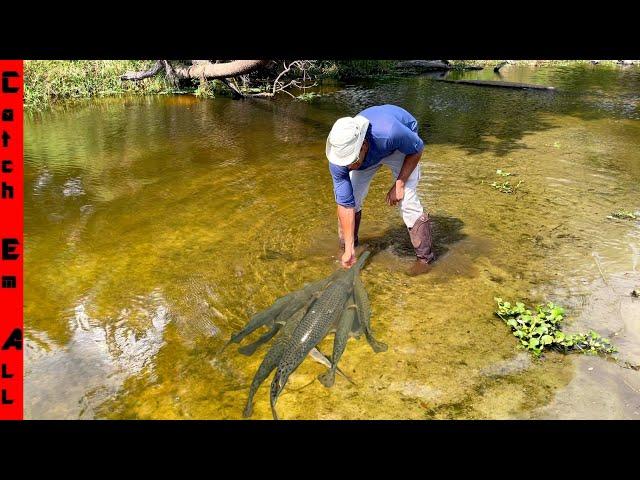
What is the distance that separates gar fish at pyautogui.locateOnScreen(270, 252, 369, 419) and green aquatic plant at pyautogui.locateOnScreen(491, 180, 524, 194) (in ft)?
14.1

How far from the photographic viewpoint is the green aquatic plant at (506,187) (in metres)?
7.69

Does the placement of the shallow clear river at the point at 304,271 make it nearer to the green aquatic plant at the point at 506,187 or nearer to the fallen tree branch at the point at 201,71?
the green aquatic plant at the point at 506,187

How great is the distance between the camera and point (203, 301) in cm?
485

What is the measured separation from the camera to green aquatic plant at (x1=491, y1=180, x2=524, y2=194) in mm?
7688

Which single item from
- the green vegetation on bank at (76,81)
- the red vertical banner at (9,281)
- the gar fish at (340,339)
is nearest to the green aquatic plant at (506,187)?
the gar fish at (340,339)

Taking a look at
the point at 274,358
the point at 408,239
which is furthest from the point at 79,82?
the point at 274,358

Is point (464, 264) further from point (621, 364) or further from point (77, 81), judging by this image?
point (77, 81)

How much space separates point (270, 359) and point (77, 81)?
57.5ft

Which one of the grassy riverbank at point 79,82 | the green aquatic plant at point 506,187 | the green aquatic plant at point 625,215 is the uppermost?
the grassy riverbank at point 79,82

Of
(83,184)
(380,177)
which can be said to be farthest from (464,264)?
(83,184)

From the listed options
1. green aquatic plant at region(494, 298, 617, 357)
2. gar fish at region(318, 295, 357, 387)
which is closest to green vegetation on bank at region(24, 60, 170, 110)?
gar fish at region(318, 295, 357, 387)

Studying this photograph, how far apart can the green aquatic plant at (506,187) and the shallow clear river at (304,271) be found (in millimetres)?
150

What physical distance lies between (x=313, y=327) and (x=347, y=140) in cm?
177

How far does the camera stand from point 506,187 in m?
7.84
